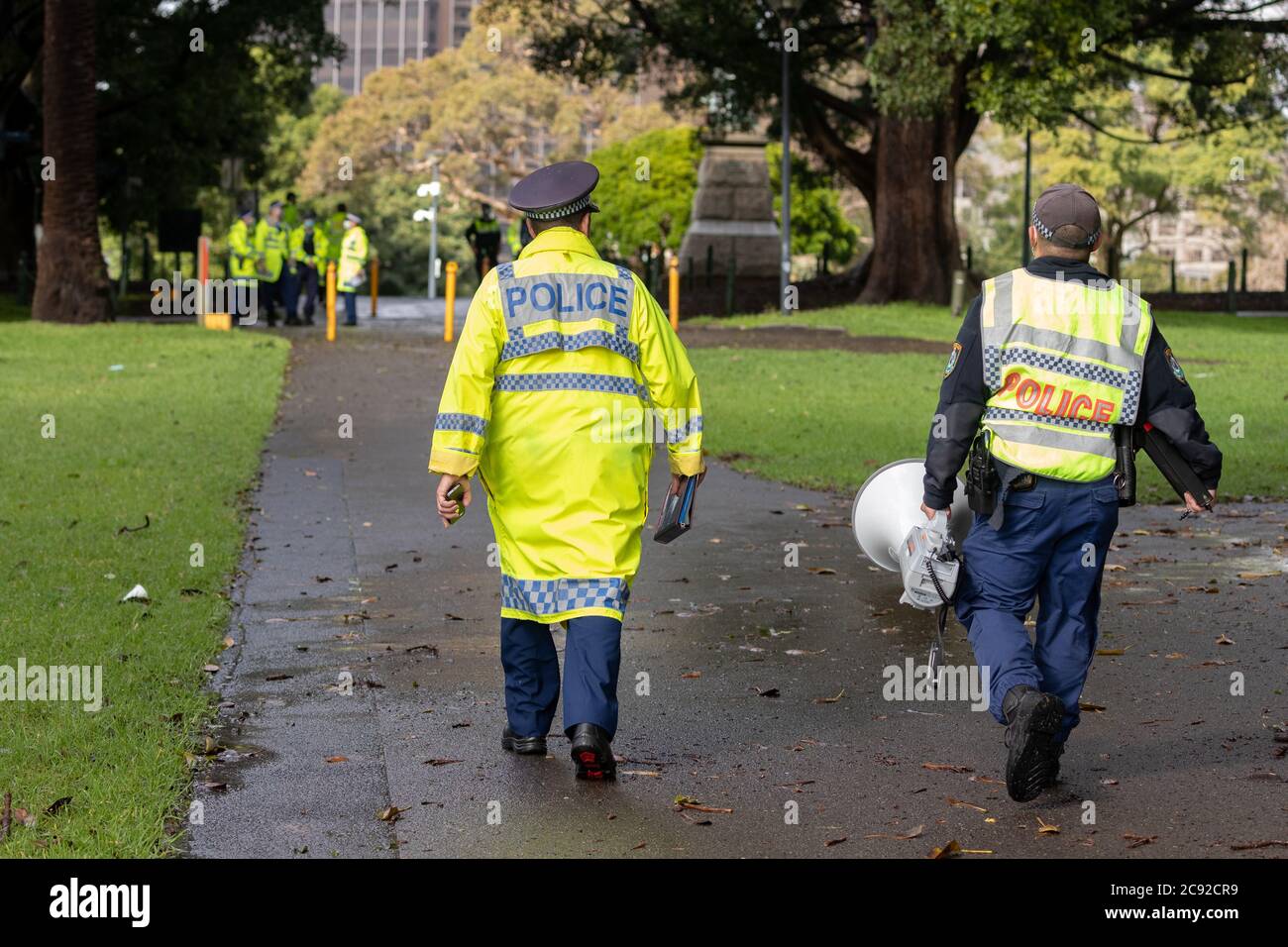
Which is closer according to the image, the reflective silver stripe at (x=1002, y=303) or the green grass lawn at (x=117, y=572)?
the green grass lawn at (x=117, y=572)

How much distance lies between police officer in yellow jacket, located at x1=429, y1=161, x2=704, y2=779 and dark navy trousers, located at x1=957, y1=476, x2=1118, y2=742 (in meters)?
1.05

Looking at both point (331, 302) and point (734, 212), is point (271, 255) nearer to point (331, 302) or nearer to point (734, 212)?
point (331, 302)

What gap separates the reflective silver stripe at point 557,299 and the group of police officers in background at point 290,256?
20413mm

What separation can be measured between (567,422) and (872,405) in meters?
11.7

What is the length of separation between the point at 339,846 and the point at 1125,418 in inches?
99.9

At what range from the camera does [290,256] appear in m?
26.9

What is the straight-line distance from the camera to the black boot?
524 centimetres

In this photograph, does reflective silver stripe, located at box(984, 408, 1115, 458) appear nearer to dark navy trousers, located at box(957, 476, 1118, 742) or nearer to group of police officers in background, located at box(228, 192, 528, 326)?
dark navy trousers, located at box(957, 476, 1118, 742)

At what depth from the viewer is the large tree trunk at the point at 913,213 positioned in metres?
31.3

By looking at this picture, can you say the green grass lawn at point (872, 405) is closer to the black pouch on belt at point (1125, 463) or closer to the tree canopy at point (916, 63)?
the tree canopy at point (916, 63)

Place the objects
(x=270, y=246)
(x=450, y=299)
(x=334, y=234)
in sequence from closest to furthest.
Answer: (x=450, y=299) < (x=270, y=246) < (x=334, y=234)

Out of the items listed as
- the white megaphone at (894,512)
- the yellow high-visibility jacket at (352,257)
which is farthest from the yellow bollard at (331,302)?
the white megaphone at (894,512)

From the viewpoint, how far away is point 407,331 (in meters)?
26.8

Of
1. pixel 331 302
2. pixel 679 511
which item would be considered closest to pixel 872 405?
pixel 331 302
